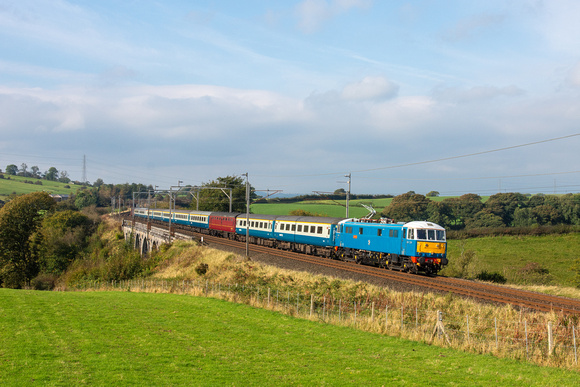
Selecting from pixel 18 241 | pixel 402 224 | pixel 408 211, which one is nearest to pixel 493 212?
pixel 408 211

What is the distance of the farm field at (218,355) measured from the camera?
11.5 meters

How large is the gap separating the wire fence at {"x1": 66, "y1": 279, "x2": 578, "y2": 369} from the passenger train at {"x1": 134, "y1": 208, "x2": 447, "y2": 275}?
8.21 m

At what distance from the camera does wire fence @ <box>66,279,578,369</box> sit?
46.3 ft

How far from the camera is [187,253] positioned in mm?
48000

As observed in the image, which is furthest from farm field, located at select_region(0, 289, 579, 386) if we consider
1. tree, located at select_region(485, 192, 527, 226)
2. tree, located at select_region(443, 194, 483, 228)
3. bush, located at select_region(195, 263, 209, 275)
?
tree, located at select_region(485, 192, 527, 226)

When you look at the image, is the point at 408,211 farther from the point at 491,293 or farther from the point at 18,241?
the point at 18,241

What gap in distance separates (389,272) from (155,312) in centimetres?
1650

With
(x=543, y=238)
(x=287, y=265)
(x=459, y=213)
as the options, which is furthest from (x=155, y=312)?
(x=459, y=213)

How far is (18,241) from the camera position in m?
68.1

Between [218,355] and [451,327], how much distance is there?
10.3 metres

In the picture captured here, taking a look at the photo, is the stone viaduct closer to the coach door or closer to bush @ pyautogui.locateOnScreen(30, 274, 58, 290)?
bush @ pyautogui.locateOnScreen(30, 274, 58, 290)

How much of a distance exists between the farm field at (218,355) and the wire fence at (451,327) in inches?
28.9

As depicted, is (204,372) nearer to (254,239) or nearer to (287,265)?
(287,265)

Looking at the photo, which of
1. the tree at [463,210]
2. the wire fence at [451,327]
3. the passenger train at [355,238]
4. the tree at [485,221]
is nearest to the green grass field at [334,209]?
the tree at [463,210]
